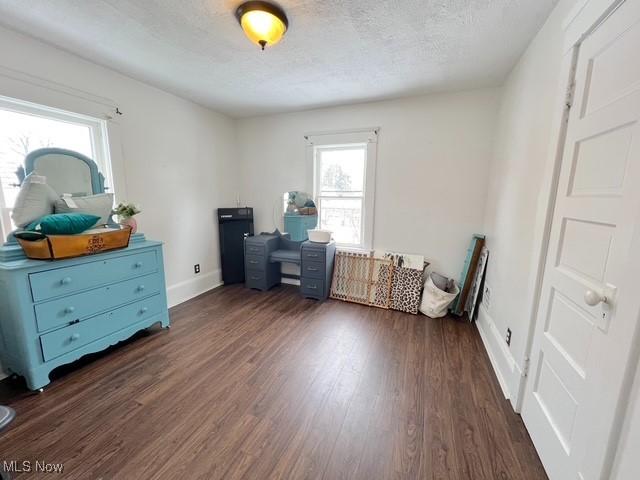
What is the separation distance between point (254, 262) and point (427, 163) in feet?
8.37

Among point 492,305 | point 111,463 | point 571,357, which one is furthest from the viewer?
point 492,305

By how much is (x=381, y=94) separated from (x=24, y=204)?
3261mm

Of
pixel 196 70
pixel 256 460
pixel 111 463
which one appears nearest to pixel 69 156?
pixel 196 70

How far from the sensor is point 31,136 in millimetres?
1953

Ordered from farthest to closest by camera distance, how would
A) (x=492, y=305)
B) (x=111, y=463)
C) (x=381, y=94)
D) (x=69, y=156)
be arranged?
1. (x=381, y=94)
2. (x=492, y=305)
3. (x=69, y=156)
4. (x=111, y=463)

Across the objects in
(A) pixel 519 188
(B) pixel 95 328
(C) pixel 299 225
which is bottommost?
(B) pixel 95 328

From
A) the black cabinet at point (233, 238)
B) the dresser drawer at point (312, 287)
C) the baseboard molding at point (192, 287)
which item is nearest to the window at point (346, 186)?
the dresser drawer at point (312, 287)

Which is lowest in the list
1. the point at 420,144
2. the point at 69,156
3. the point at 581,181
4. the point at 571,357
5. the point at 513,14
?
the point at 571,357

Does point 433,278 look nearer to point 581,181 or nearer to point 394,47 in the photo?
point 581,181

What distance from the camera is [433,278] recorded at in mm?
2895

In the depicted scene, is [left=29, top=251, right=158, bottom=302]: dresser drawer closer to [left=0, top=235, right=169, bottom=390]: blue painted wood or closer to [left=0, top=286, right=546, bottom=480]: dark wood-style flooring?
[left=0, top=235, right=169, bottom=390]: blue painted wood

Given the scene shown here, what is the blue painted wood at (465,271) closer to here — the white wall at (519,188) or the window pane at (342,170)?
the white wall at (519,188)
